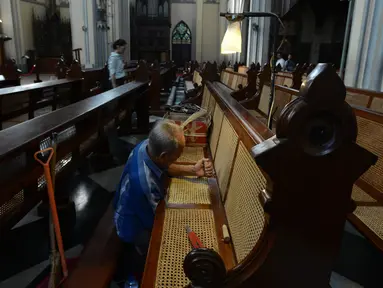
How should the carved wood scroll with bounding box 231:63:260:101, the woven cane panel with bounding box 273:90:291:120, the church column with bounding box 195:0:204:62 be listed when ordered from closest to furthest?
the woven cane panel with bounding box 273:90:291:120 → the carved wood scroll with bounding box 231:63:260:101 → the church column with bounding box 195:0:204:62

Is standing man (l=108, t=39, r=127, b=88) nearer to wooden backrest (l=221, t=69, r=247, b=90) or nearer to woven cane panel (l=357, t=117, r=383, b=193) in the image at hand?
wooden backrest (l=221, t=69, r=247, b=90)

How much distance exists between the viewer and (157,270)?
4.06 ft

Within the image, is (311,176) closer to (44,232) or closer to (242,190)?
(242,190)

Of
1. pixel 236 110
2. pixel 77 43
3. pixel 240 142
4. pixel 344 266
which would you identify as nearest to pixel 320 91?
pixel 240 142

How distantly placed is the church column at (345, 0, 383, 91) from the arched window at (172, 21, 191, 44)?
58.5 feet

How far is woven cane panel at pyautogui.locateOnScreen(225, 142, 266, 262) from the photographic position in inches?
42.7

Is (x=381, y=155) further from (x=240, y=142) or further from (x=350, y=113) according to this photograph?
(x=350, y=113)

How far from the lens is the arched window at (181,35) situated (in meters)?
21.5

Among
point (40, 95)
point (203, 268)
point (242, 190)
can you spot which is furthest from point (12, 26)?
point (203, 268)

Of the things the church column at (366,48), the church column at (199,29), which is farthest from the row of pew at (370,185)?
the church column at (199,29)

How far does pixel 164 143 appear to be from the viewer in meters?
1.63

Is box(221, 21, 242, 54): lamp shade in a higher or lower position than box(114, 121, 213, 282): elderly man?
higher

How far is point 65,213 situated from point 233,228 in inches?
73.3

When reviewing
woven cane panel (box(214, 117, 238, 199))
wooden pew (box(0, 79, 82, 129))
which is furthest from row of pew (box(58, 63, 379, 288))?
wooden pew (box(0, 79, 82, 129))
